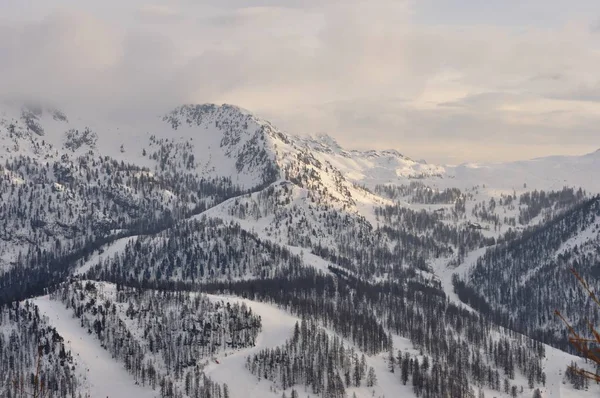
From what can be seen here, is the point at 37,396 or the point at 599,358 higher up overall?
the point at 599,358

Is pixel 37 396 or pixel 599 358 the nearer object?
pixel 599 358
